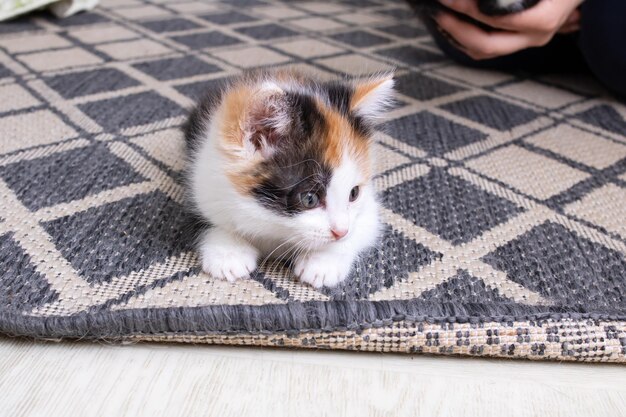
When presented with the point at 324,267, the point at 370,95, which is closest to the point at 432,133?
the point at 370,95

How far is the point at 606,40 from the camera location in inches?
58.5

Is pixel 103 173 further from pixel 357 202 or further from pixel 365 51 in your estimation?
pixel 365 51

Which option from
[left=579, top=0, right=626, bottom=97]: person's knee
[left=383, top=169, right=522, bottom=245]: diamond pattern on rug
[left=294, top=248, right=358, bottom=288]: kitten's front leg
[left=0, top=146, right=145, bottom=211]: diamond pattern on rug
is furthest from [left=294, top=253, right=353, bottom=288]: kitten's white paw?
[left=579, top=0, right=626, bottom=97]: person's knee

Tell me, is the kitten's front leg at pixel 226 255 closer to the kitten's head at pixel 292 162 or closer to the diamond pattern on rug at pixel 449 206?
the kitten's head at pixel 292 162

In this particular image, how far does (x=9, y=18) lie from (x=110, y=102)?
104cm

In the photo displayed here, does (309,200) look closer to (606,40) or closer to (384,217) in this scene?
(384,217)

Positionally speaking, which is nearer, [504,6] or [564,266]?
[564,266]

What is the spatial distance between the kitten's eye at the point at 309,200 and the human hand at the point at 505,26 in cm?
91

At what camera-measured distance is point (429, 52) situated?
80.9 inches

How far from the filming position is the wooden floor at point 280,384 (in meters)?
0.67

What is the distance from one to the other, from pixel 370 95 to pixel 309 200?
209 mm

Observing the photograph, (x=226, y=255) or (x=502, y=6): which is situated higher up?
(x=502, y=6)

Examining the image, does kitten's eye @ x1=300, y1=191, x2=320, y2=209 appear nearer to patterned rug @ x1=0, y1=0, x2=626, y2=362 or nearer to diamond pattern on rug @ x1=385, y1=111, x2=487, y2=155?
patterned rug @ x1=0, y1=0, x2=626, y2=362

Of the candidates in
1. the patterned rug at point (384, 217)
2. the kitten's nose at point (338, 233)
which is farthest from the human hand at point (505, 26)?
the kitten's nose at point (338, 233)
